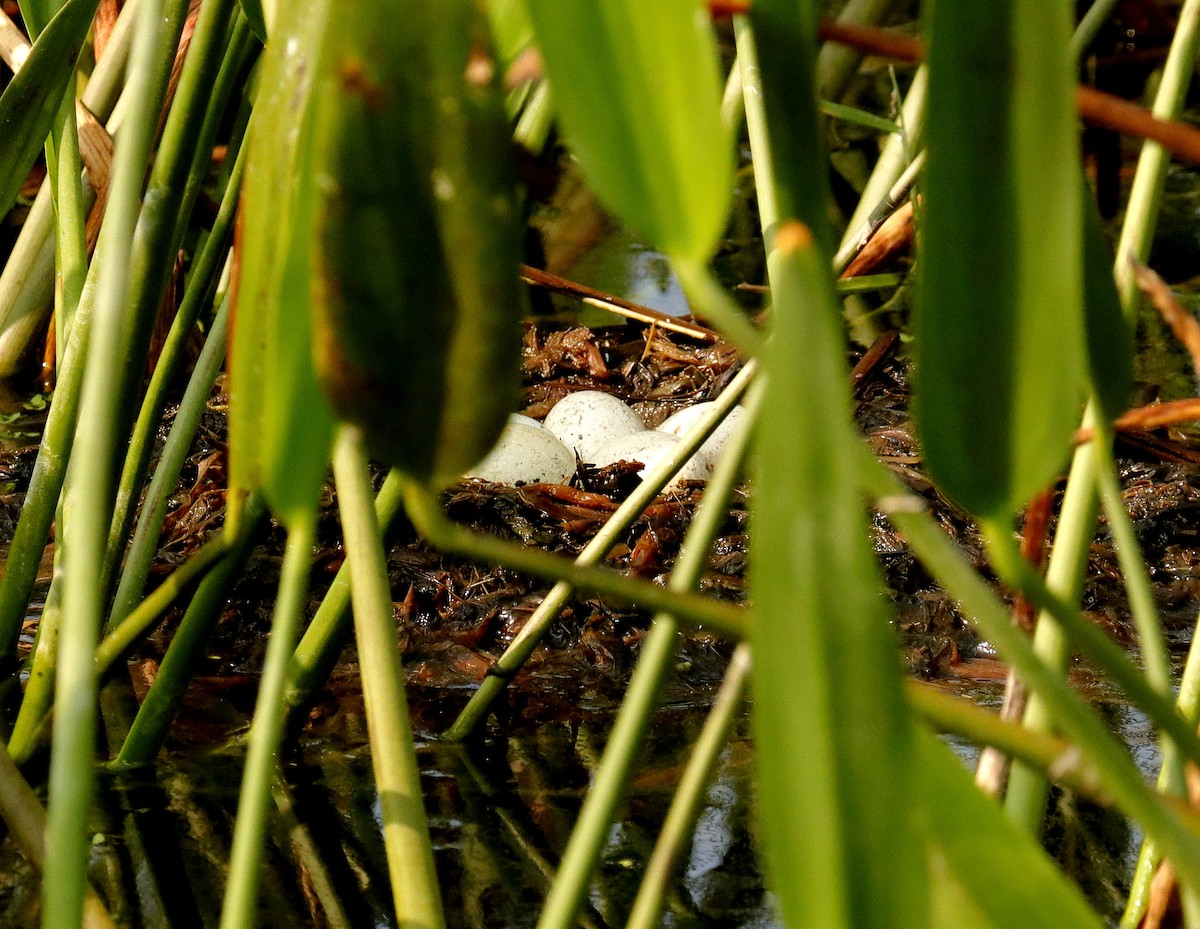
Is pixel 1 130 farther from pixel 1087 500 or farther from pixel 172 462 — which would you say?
pixel 1087 500

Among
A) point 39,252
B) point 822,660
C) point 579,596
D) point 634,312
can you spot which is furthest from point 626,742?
point 634,312

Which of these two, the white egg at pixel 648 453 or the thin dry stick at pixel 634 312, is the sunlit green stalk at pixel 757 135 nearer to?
the white egg at pixel 648 453

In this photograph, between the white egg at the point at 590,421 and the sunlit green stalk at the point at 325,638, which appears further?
the white egg at the point at 590,421

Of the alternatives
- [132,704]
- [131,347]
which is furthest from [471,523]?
[131,347]

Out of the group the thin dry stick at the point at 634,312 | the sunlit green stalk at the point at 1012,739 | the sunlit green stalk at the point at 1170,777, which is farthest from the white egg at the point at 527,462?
the sunlit green stalk at the point at 1012,739

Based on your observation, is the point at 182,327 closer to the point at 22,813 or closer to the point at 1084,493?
the point at 22,813

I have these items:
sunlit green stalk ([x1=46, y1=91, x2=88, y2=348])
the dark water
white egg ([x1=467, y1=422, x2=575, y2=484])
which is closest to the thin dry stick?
white egg ([x1=467, y1=422, x2=575, y2=484])
